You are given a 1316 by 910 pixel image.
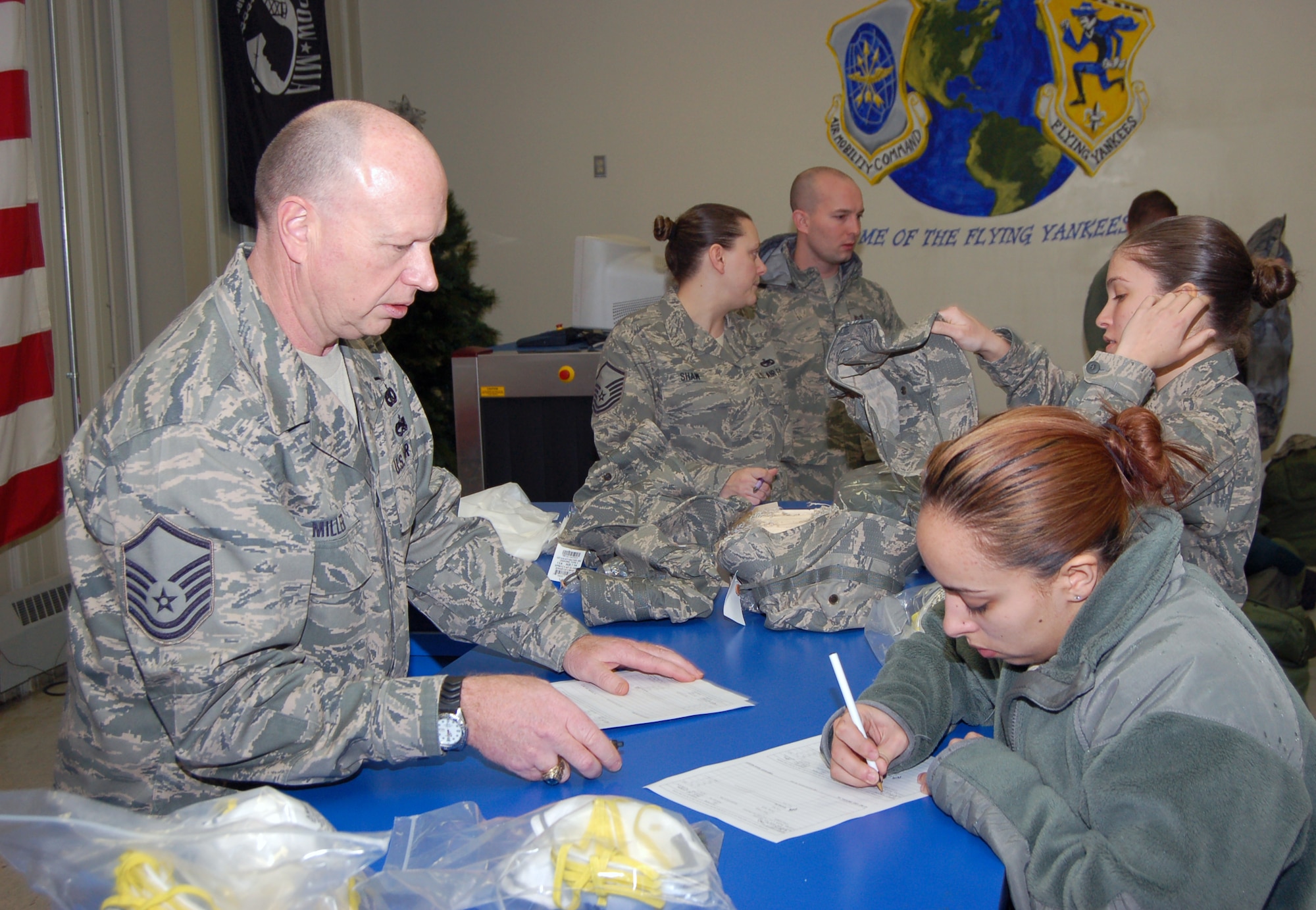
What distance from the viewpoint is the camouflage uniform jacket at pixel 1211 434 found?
1.75 metres

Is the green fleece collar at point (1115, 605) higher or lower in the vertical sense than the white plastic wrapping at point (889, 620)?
higher

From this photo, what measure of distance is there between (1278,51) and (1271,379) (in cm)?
182

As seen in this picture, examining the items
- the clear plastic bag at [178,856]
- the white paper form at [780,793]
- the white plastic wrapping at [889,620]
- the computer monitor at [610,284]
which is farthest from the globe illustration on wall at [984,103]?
the clear plastic bag at [178,856]

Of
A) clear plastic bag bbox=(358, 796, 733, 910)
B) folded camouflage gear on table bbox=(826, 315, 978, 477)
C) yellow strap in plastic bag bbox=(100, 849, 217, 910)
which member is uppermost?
folded camouflage gear on table bbox=(826, 315, 978, 477)

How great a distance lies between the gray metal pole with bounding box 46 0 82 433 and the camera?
11.4 feet

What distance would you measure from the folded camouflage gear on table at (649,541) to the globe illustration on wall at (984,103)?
10.9ft

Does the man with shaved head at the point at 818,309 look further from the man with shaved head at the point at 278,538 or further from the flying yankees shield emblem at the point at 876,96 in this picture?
the man with shaved head at the point at 278,538

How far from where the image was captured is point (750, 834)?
115 centimetres

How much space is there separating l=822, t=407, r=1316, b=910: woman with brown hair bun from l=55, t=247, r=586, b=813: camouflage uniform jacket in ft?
2.21

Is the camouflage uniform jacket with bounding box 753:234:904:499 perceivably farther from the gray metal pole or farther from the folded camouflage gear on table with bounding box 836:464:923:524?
the gray metal pole

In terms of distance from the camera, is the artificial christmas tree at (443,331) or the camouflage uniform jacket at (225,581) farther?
the artificial christmas tree at (443,331)

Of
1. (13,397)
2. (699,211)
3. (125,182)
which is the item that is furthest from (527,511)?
(125,182)

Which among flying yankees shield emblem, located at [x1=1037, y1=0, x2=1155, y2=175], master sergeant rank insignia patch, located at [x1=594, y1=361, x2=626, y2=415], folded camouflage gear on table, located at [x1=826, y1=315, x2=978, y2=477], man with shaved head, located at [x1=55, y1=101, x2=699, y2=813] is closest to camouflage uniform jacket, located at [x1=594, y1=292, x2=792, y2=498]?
master sergeant rank insignia patch, located at [x1=594, y1=361, x2=626, y2=415]

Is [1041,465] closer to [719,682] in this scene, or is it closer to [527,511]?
[719,682]
